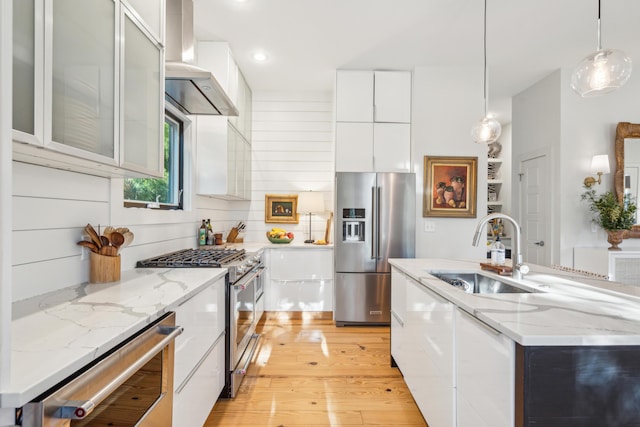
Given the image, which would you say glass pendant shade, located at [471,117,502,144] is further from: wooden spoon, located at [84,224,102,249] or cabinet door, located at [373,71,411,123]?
wooden spoon, located at [84,224,102,249]

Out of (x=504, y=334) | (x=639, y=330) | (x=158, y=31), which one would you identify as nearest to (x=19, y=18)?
(x=158, y=31)

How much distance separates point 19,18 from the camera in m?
0.89

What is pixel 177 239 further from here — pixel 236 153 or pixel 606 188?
pixel 606 188

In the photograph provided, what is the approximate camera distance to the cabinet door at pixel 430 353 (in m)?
1.42

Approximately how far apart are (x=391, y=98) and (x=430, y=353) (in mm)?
2835

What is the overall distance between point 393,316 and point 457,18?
249 cm

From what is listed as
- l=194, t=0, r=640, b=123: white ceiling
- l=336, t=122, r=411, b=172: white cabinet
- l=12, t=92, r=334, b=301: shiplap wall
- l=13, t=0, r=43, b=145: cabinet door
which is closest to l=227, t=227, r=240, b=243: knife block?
l=12, t=92, r=334, b=301: shiplap wall

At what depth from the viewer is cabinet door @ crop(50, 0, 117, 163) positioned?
1.05 m

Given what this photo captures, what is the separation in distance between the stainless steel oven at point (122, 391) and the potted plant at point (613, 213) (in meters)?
4.10

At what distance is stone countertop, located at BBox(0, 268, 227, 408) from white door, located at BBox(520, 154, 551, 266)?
3864 millimetres

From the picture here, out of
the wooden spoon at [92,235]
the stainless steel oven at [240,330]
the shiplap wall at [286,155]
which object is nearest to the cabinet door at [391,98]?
the shiplap wall at [286,155]

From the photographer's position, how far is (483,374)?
3.68ft

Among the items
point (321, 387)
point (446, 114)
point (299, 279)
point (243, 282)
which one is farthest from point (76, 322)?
point (446, 114)

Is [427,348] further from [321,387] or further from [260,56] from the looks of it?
[260,56]
